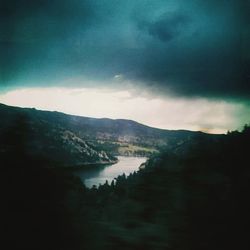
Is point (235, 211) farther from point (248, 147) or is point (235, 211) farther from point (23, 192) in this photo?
point (23, 192)

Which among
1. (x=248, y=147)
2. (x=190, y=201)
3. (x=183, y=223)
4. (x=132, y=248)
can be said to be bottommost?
(x=132, y=248)

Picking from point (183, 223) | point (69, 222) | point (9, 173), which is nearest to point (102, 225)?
point (69, 222)

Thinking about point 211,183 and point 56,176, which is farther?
point 56,176

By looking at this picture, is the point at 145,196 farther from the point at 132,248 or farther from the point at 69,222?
the point at 69,222

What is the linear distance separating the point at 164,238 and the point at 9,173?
143cm

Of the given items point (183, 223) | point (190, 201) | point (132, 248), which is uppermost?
point (190, 201)

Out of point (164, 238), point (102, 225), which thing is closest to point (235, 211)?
point (164, 238)

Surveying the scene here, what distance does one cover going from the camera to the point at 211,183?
8.87 feet

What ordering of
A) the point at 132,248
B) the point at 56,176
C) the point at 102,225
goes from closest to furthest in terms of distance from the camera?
the point at 132,248 < the point at 102,225 < the point at 56,176

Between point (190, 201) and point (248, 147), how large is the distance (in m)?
0.88

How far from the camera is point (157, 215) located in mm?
2643

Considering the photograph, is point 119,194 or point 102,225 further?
point 119,194

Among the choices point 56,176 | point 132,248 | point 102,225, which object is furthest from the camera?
point 56,176

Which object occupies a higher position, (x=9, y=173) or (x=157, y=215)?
(x=9, y=173)
